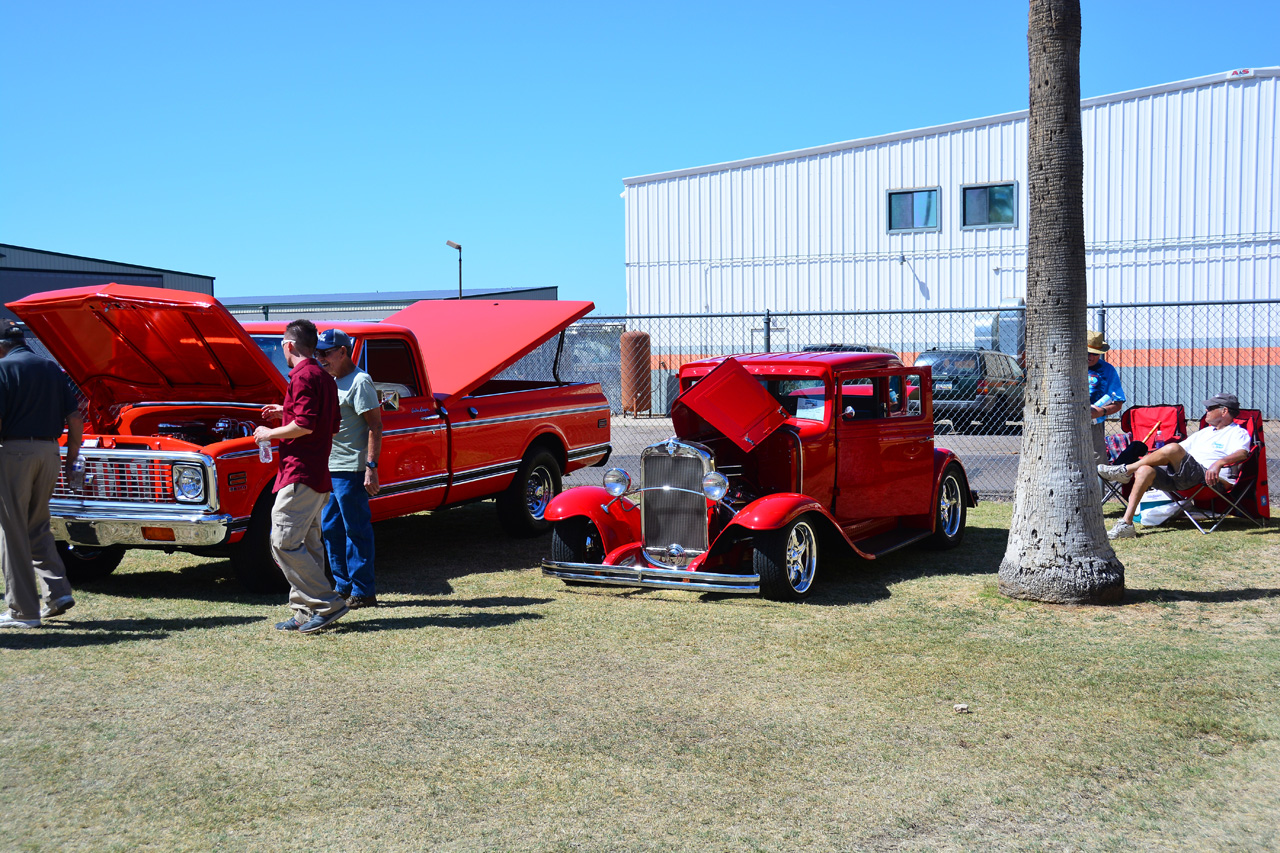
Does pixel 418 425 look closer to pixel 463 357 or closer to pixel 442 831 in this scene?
pixel 463 357

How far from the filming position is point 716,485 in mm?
7145

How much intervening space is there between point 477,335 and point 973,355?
10033mm

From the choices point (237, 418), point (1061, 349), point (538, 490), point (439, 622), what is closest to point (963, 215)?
point (538, 490)

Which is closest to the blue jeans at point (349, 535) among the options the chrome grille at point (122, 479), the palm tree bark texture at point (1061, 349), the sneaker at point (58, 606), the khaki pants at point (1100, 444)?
the chrome grille at point (122, 479)

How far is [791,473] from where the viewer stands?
7629 millimetres

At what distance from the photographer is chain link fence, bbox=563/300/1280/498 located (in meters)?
16.6

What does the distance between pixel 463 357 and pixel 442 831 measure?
20.3 feet

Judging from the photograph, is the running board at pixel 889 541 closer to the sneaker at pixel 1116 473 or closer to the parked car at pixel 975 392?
the sneaker at pixel 1116 473

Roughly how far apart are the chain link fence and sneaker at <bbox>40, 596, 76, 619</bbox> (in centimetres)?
765

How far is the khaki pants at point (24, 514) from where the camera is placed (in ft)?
21.0

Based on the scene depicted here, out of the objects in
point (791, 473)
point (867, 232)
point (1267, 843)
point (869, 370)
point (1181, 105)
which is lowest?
point (1267, 843)

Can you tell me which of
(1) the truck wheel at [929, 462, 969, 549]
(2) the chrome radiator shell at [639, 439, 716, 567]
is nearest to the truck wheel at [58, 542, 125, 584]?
(2) the chrome radiator shell at [639, 439, 716, 567]

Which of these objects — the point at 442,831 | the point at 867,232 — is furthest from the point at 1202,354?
the point at 442,831

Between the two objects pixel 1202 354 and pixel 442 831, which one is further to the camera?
pixel 1202 354
